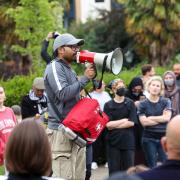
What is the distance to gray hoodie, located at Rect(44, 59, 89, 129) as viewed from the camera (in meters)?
7.46

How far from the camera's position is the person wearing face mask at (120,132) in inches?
416

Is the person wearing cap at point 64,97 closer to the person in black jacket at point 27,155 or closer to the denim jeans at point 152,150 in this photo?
the denim jeans at point 152,150

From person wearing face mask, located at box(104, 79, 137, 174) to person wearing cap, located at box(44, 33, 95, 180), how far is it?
8.84 ft

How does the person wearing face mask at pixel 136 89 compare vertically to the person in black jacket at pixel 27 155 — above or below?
below

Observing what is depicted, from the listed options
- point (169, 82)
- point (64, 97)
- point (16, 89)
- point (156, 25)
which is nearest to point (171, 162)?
point (64, 97)

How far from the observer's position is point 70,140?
7.70m

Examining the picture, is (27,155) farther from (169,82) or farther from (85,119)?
(169,82)

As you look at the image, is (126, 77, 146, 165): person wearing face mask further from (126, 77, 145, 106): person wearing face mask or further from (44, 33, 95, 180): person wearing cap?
(44, 33, 95, 180): person wearing cap

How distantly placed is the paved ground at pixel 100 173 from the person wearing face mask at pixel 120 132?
0.64 metres

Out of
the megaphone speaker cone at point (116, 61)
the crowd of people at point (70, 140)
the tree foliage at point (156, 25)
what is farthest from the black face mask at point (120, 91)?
the tree foliage at point (156, 25)

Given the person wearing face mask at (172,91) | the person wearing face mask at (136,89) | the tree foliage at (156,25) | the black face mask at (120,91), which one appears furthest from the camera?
the tree foliage at (156,25)

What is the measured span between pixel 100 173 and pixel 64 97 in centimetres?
447

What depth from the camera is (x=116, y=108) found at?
1060cm

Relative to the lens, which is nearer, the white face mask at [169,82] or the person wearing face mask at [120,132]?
the person wearing face mask at [120,132]
